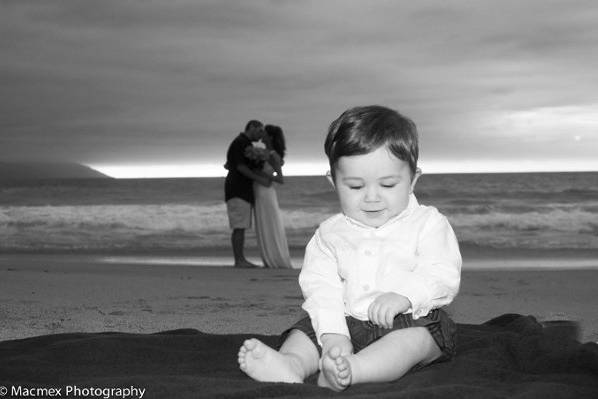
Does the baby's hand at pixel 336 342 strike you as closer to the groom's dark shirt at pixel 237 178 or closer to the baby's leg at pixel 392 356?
the baby's leg at pixel 392 356

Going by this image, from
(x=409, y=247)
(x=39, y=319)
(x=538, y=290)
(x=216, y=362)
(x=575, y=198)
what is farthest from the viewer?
(x=575, y=198)

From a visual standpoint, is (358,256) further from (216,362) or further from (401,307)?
(216,362)

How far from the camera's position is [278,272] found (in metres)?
7.46

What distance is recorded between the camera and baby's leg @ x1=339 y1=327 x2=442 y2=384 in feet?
7.41

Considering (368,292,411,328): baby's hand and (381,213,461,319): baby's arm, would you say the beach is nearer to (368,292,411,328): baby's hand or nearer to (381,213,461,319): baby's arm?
(381,213,461,319): baby's arm

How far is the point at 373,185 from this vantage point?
2.51 metres

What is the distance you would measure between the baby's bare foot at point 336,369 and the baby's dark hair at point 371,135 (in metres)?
0.68

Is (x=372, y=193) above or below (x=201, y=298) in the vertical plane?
above

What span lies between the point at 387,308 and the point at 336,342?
238mm

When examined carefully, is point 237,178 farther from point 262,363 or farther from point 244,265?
point 262,363

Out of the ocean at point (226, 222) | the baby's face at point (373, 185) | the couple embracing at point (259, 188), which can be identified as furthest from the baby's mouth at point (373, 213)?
the ocean at point (226, 222)

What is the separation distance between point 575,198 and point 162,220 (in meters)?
14.6

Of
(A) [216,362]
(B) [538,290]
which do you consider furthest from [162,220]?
(A) [216,362]

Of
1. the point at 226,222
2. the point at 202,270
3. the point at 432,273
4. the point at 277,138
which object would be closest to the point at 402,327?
the point at 432,273
